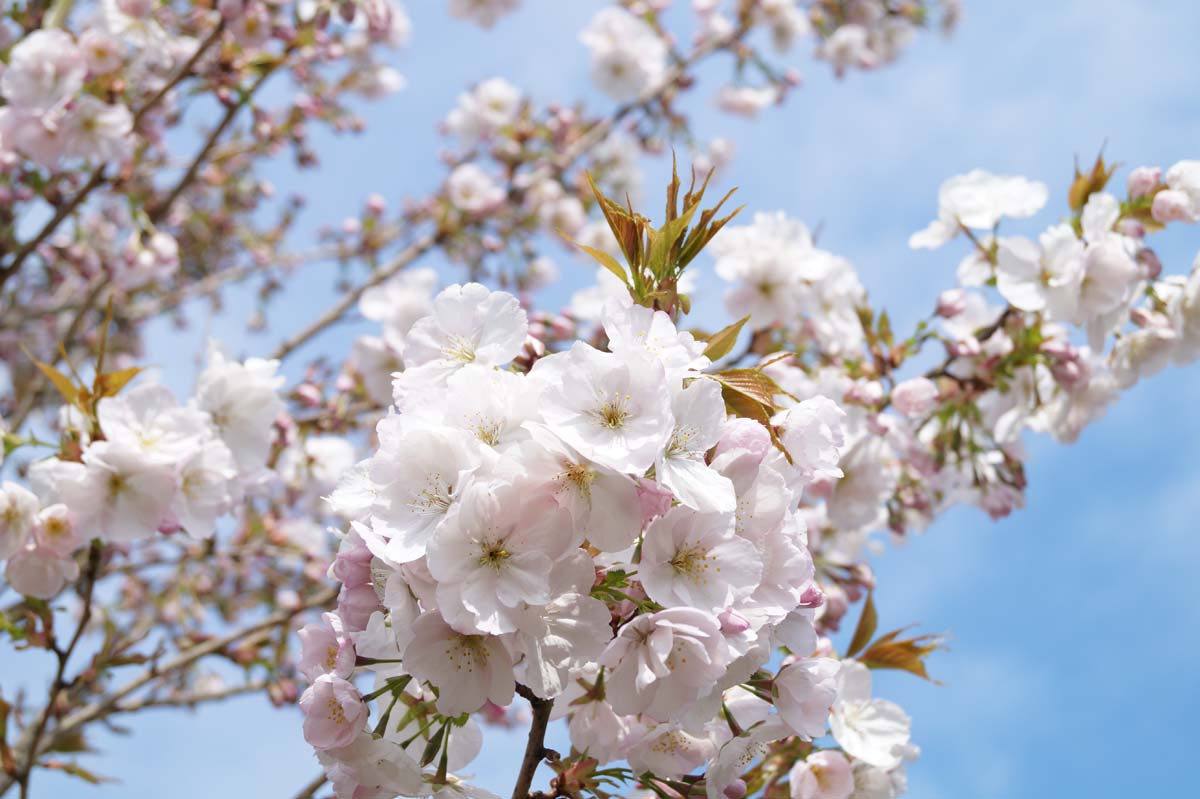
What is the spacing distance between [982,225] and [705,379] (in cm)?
178

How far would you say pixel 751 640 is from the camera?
114cm

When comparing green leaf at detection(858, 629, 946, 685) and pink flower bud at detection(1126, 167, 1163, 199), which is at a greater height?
pink flower bud at detection(1126, 167, 1163, 199)

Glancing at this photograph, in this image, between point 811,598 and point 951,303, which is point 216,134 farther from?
point 811,598

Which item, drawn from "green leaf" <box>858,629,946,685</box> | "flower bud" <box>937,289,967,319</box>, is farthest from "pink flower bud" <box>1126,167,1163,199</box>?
"green leaf" <box>858,629,946,685</box>

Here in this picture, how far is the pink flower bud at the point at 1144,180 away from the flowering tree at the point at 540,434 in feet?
0.04

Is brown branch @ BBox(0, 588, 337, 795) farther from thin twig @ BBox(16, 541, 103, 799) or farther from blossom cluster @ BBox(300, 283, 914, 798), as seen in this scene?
blossom cluster @ BBox(300, 283, 914, 798)

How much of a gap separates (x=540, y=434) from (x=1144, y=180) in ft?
6.68

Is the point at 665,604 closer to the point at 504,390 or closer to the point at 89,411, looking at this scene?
the point at 504,390

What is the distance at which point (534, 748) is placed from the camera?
1303mm

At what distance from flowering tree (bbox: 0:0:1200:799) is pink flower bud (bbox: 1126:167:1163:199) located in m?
0.01

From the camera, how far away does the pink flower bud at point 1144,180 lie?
7.82 ft

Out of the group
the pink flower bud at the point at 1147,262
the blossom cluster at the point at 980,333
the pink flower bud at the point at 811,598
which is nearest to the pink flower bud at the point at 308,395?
the blossom cluster at the point at 980,333

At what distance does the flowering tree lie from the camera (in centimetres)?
114

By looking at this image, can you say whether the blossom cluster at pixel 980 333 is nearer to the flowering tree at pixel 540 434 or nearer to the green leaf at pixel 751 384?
the flowering tree at pixel 540 434
